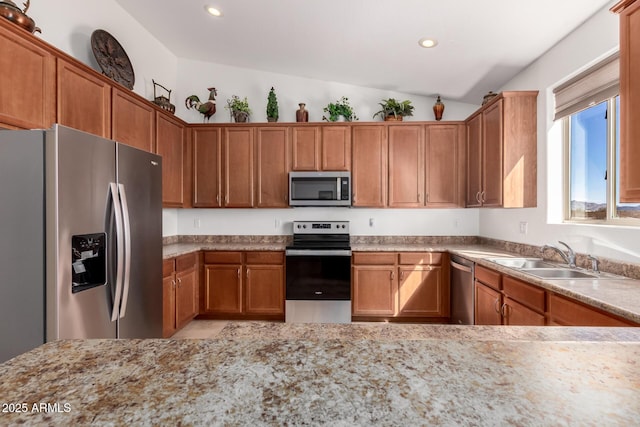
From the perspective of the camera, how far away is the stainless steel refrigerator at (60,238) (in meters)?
1.50

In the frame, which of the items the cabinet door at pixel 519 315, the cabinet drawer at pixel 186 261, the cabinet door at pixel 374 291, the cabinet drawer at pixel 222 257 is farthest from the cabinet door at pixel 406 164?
the cabinet drawer at pixel 186 261

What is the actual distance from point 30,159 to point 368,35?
2600 mm

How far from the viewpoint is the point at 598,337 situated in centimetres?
98

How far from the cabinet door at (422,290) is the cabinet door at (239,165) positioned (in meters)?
2.02

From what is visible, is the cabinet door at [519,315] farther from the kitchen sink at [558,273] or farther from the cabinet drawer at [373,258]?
the cabinet drawer at [373,258]

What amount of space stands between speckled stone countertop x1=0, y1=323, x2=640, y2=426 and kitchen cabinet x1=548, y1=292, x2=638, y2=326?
3.76 ft

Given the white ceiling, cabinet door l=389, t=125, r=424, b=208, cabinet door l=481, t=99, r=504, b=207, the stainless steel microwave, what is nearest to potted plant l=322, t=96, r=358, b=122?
the white ceiling

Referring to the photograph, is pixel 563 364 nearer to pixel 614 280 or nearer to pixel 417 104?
pixel 614 280

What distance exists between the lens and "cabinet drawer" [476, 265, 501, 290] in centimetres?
248

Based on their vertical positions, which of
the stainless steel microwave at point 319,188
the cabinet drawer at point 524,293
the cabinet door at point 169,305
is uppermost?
the stainless steel microwave at point 319,188

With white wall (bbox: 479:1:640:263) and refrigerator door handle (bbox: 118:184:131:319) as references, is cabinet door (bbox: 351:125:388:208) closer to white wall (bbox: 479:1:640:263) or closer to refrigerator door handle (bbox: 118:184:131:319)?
white wall (bbox: 479:1:640:263)

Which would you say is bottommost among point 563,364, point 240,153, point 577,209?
point 563,364

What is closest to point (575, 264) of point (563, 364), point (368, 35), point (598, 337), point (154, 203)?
point (598, 337)

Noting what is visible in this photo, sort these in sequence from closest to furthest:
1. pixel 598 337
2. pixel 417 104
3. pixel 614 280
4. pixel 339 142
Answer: pixel 598 337, pixel 614 280, pixel 339 142, pixel 417 104
